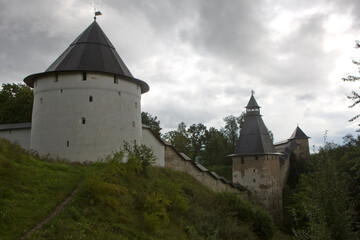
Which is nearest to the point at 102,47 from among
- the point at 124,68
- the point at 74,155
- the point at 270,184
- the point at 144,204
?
the point at 124,68

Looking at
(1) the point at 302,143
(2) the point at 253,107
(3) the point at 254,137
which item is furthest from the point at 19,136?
(1) the point at 302,143

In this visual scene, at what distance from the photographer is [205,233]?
38.9ft

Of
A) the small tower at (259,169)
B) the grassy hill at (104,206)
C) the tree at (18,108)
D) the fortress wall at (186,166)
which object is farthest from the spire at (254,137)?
the tree at (18,108)

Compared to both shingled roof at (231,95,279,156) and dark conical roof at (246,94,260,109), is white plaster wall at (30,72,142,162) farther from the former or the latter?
dark conical roof at (246,94,260,109)

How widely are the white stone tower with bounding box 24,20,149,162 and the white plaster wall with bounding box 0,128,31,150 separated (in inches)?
55.1

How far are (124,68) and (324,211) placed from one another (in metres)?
11.7

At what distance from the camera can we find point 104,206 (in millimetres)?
9922

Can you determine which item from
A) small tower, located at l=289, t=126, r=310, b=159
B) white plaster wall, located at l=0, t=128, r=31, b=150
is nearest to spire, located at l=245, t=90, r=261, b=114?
small tower, located at l=289, t=126, r=310, b=159

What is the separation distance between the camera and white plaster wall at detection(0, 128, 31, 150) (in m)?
17.3

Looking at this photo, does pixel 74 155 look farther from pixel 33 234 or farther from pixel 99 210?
pixel 33 234

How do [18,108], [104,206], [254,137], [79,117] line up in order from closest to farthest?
[104,206]
[79,117]
[18,108]
[254,137]

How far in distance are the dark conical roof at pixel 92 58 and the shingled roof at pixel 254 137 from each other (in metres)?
12.6

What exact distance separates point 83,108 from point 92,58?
8.94 ft

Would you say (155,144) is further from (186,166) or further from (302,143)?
(302,143)
